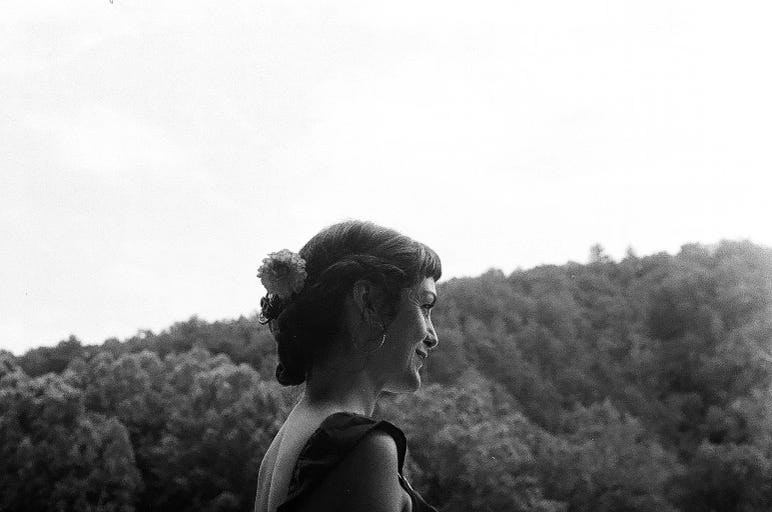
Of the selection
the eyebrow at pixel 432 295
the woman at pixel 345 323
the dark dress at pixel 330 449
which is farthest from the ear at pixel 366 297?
the dark dress at pixel 330 449

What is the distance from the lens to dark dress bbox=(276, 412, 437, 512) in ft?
6.50

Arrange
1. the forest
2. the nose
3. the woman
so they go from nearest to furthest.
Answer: the woman
the nose
the forest

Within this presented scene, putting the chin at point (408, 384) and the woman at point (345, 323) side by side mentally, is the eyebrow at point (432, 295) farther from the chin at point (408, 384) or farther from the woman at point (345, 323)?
the chin at point (408, 384)

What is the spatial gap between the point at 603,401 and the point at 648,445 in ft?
23.4

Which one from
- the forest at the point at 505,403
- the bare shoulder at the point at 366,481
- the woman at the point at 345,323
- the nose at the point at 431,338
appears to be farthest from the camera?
the forest at the point at 505,403

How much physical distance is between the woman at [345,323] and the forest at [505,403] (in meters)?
43.4

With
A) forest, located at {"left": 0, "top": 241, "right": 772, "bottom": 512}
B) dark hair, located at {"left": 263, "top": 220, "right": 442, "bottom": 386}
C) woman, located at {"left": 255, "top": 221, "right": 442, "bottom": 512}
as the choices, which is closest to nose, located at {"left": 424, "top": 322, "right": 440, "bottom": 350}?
woman, located at {"left": 255, "top": 221, "right": 442, "bottom": 512}

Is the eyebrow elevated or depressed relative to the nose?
elevated

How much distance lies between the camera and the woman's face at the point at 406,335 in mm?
2232

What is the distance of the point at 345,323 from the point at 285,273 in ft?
0.52

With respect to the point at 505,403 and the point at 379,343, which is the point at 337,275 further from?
the point at 505,403

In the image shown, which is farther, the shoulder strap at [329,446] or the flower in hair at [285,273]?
the flower in hair at [285,273]

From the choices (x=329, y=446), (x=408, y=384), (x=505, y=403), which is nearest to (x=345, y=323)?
(x=408, y=384)

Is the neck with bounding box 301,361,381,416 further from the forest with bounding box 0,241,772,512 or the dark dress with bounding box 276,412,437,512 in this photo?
the forest with bounding box 0,241,772,512
